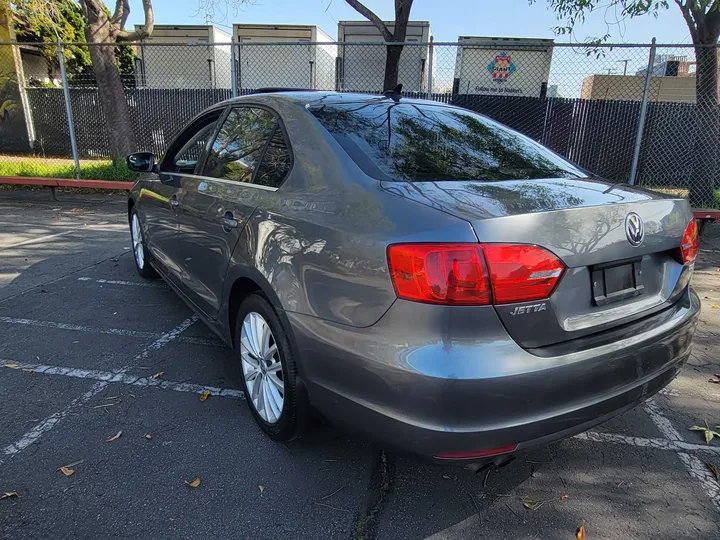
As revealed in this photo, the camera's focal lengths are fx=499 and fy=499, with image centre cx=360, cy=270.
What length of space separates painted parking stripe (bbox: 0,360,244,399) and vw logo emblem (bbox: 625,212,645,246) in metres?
2.21

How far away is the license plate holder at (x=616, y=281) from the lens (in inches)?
72.5

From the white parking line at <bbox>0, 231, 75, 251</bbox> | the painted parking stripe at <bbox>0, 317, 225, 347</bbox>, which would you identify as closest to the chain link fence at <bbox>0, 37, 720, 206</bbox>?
the white parking line at <bbox>0, 231, 75, 251</bbox>

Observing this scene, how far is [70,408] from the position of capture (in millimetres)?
2793

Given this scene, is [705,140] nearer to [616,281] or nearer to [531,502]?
[616,281]

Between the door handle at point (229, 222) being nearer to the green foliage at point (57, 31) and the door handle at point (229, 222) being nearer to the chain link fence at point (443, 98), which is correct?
the chain link fence at point (443, 98)

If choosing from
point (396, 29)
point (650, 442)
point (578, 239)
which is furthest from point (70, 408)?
point (396, 29)

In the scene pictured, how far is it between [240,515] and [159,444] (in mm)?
691

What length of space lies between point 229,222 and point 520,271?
1608 millimetres

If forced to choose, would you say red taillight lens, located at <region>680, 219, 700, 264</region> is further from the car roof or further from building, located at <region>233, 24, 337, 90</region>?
building, located at <region>233, 24, 337, 90</region>

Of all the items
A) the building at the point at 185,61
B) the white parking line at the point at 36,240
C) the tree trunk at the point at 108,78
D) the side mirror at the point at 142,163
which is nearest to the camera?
the side mirror at the point at 142,163

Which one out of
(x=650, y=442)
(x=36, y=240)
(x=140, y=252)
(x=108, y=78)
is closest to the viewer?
(x=650, y=442)

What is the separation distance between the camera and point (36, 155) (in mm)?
14406

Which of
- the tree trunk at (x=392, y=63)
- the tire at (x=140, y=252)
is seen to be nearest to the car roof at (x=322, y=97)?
the tire at (x=140, y=252)

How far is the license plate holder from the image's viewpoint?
184 cm
